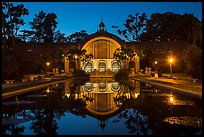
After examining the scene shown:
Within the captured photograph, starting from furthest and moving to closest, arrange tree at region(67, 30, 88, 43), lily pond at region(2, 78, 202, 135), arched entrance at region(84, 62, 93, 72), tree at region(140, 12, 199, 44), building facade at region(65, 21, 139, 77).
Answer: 1. tree at region(67, 30, 88, 43)
2. tree at region(140, 12, 199, 44)
3. arched entrance at region(84, 62, 93, 72)
4. building facade at region(65, 21, 139, 77)
5. lily pond at region(2, 78, 202, 135)

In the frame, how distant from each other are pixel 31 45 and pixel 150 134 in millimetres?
56642

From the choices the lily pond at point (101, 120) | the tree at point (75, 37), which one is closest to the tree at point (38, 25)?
the tree at point (75, 37)

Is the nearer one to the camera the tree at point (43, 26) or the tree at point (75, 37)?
the tree at point (43, 26)

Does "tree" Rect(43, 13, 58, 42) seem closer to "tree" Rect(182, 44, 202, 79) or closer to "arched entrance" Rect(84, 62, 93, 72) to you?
"arched entrance" Rect(84, 62, 93, 72)

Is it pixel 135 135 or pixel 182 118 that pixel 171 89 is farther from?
pixel 135 135

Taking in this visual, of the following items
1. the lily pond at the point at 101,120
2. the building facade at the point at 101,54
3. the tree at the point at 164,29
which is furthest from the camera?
the tree at the point at 164,29

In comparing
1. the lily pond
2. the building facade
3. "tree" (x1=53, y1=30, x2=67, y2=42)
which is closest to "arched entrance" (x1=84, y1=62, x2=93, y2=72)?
the building facade

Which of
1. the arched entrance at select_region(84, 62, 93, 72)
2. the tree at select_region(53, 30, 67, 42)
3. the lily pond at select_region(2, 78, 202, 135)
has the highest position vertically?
the tree at select_region(53, 30, 67, 42)

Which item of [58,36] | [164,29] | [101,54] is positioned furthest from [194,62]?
[58,36]

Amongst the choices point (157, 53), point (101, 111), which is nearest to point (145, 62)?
point (157, 53)

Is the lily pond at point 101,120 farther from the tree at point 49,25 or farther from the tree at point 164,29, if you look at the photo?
the tree at point 49,25

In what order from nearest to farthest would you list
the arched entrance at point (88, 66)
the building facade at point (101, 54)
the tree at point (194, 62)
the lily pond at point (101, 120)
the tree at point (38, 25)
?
the lily pond at point (101, 120)
the tree at point (194, 62)
the building facade at point (101, 54)
the arched entrance at point (88, 66)
the tree at point (38, 25)

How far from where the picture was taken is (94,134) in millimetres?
7543

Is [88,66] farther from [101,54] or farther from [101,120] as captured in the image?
[101,120]
